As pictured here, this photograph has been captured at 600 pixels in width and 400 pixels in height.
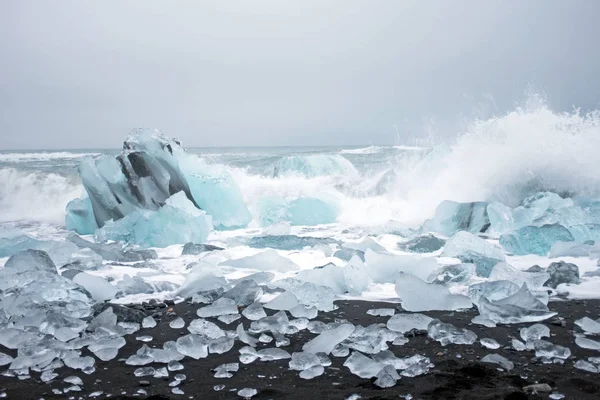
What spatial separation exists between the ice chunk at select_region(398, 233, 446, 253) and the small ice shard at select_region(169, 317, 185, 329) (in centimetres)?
308

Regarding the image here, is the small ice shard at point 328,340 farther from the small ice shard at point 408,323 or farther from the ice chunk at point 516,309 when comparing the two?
the ice chunk at point 516,309

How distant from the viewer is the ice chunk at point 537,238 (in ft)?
15.9

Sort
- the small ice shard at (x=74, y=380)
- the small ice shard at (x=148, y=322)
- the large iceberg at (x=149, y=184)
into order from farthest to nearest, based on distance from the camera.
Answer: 1. the large iceberg at (x=149, y=184)
2. the small ice shard at (x=148, y=322)
3. the small ice shard at (x=74, y=380)

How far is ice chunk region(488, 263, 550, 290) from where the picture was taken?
133 inches

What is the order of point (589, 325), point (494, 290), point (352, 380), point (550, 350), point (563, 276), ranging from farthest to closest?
point (563, 276), point (494, 290), point (589, 325), point (550, 350), point (352, 380)

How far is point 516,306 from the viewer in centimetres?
280

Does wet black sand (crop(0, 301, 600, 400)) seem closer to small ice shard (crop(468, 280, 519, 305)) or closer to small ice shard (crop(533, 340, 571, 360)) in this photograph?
small ice shard (crop(533, 340, 571, 360))

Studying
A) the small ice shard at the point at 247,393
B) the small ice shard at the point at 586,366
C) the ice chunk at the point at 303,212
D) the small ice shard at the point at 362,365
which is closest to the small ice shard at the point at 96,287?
the small ice shard at the point at 247,393

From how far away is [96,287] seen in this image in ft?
11.1

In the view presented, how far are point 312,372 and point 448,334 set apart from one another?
0.83m

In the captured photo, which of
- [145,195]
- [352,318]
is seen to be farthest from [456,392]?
[145,195]

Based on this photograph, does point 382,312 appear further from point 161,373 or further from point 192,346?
point 161,373

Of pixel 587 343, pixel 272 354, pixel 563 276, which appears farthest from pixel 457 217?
pixel 272 354

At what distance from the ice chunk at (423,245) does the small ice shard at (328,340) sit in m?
2.89
